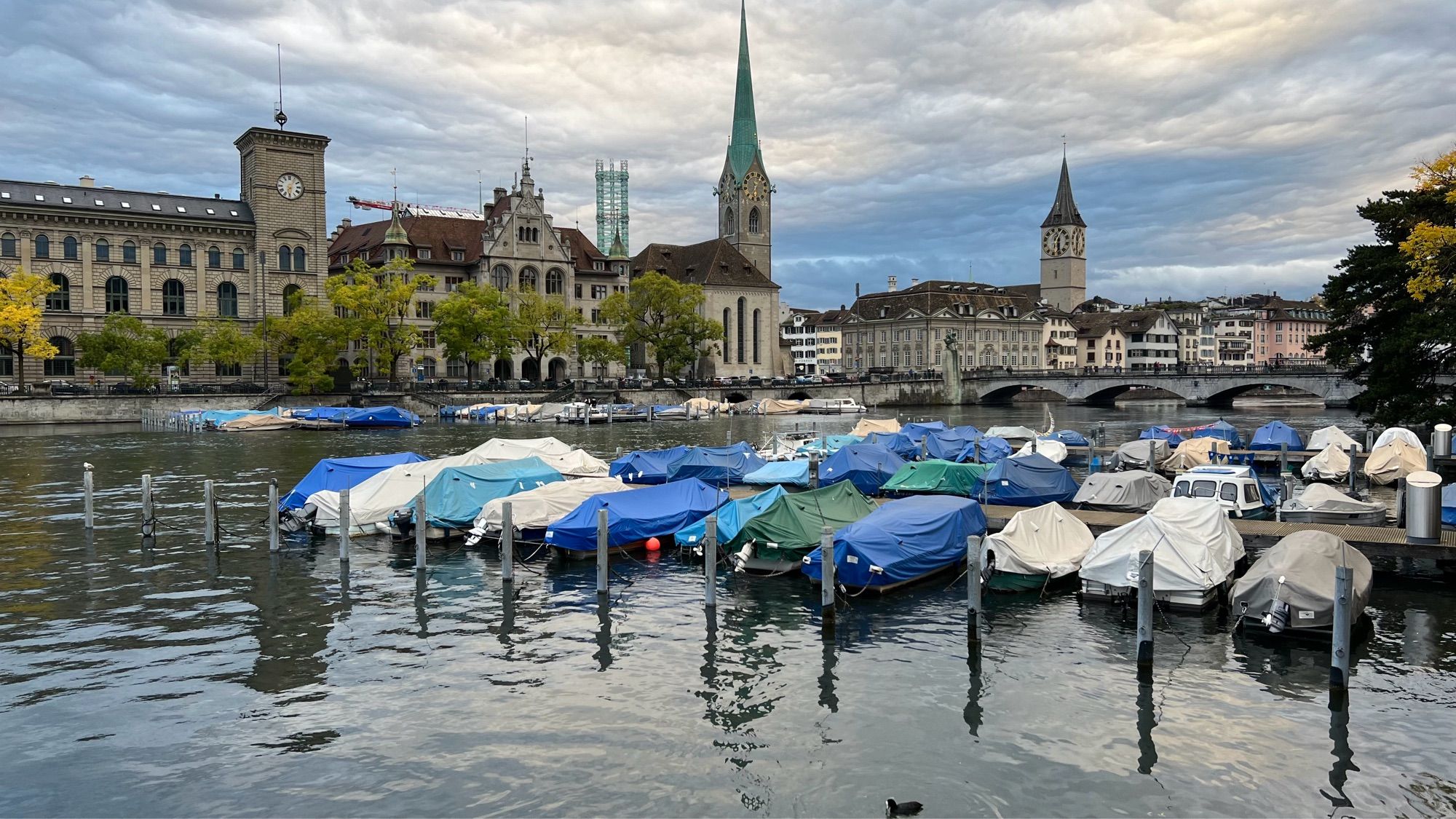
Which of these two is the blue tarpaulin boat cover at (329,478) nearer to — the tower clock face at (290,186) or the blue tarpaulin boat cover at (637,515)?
the blue tarpaulin boat cover at (637,515)

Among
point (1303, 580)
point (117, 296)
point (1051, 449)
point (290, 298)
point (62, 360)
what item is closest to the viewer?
point (1303, 580)

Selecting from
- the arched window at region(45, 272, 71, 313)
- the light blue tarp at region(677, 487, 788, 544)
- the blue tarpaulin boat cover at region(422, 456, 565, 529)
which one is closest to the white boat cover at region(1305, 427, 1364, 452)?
the light blue tarp at region(677, 487, 788, 544)

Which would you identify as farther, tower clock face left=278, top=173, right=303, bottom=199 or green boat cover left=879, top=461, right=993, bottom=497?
tower clock face left=278, top=173, right=303, bottom=199

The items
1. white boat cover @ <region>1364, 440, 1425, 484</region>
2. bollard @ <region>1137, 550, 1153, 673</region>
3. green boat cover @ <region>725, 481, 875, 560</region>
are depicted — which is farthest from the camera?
white boat cover @ <region>1364, 440, 1425, 484</region>

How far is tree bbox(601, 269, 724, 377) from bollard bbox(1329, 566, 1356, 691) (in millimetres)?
102548

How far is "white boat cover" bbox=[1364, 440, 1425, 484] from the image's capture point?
140 feet

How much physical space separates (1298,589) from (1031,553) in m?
6.59

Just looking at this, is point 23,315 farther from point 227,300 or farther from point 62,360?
point 227,300

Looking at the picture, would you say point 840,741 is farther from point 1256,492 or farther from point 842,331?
point 842,331

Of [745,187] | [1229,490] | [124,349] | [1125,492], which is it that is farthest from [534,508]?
[745,187]

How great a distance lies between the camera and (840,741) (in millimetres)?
17094

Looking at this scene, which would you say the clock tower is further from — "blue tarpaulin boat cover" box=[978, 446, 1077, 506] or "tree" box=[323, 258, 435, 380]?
"blue tarpaulin boat cover" box=[978, 446, 1077, 506]

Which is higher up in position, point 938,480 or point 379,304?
point 379,304

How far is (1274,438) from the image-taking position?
56469 mm
